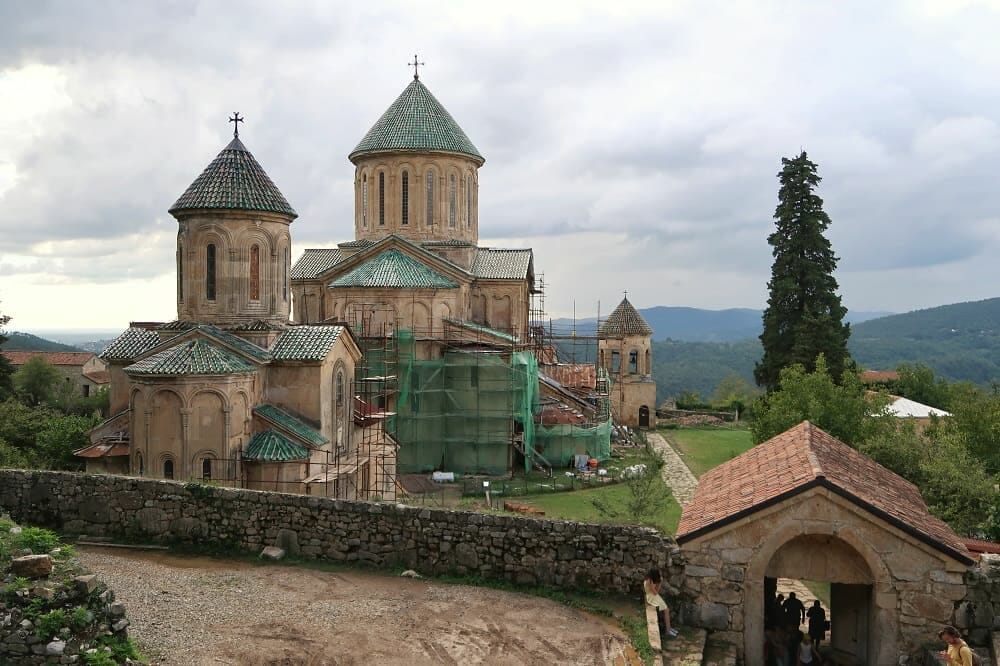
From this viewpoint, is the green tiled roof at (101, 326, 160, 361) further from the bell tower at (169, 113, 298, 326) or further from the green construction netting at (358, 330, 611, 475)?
the green construction netting at (358, 330, 611, 475)

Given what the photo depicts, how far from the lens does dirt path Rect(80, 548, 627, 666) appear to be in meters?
7.66

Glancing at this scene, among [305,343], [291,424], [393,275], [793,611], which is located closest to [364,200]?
[393,275]

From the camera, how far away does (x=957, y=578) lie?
8.23 m

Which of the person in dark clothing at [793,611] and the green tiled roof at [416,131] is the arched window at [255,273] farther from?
the person in dark clothing at [793,611]

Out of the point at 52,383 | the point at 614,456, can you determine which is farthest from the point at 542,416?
the point at 52,383

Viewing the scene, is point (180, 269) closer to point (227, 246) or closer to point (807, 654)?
point (227, 246)

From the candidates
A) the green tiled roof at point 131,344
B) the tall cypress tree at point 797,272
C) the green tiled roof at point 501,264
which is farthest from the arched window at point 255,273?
the tall cypress tree at point 797,272

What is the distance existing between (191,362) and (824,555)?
37.9 ft

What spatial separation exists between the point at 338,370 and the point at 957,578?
13.4 meters

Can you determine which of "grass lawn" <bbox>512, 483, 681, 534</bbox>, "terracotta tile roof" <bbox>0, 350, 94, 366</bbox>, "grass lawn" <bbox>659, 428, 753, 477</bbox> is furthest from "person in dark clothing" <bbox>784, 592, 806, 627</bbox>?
"terracotta tile roof" <bbox>0, 350, 94, 366</bbox>

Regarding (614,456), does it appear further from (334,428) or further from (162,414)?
(162,414)

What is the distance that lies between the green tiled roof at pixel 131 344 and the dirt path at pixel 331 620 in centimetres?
960

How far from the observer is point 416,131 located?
95.3ft

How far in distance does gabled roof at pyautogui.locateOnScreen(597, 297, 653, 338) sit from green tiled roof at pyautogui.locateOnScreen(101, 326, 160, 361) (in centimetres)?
2484
